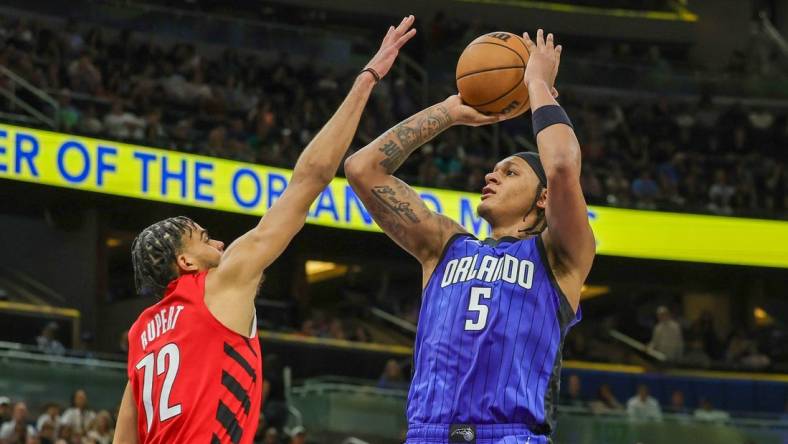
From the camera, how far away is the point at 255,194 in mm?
21891

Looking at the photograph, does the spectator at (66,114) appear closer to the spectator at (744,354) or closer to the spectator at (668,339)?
the spectator at (668,339)

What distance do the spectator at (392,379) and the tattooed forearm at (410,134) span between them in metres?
12.2

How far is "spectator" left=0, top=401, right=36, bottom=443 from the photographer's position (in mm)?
13422

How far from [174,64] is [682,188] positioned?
396 inches

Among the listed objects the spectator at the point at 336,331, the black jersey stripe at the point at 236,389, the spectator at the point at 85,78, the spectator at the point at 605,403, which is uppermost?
the spectator at the point at 85,78

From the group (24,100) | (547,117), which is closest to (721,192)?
(24,100)

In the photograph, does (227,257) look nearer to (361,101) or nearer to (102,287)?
(361,101)

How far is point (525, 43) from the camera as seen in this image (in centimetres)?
638

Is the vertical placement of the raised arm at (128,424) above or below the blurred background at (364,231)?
below

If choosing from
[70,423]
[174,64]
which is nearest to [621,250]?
[174,64]

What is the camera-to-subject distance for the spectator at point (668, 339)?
24.6 metres

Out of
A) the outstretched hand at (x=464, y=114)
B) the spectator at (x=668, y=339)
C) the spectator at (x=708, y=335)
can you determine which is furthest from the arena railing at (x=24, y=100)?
the outstretched hand at (x=464, y=114)

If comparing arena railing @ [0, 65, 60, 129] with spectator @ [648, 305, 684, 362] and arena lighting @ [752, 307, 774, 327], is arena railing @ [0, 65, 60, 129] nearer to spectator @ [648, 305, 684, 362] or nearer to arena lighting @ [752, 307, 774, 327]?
spectator @ [648, 305, 684, 362]

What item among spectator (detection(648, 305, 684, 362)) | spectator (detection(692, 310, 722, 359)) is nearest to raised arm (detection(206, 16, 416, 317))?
spectator (detection(648, 305, 684, 362))
